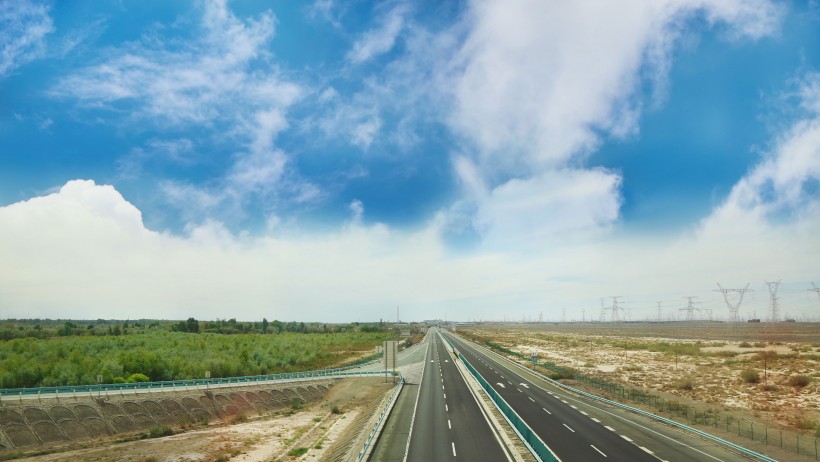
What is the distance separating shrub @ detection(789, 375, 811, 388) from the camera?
56062 mm

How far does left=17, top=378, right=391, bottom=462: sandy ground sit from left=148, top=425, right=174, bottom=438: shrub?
1.36 metres

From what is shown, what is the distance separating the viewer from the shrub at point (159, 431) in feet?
137

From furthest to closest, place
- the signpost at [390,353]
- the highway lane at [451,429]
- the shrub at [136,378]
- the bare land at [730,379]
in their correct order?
the signpost at [390,353] → the shrub at [136,378] → the bare land at [730,379] → the highway lane at [451,429]

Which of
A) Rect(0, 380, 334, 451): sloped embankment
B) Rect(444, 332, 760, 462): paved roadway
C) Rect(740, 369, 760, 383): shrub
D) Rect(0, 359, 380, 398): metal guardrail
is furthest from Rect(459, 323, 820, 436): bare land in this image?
Rect(0, 380, 334, 451): sloped embankment

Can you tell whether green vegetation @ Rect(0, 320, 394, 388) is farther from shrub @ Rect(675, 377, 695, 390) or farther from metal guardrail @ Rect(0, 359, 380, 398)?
shrub @ Rect(675, 377, 695, 390)

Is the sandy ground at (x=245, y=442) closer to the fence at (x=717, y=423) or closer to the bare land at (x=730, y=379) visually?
the fence at (x=717, y=423)

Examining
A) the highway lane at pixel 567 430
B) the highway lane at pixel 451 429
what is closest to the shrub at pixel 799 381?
the highway lane at pixel 567 430

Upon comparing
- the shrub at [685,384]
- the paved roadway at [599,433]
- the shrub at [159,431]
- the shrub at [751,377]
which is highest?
the paved roadway at [599,433]

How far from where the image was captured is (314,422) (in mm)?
47469

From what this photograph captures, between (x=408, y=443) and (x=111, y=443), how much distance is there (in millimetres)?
26984

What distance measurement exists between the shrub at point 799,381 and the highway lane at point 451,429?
4092 centimetres

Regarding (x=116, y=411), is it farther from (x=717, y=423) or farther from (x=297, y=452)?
(x=717, y=423)

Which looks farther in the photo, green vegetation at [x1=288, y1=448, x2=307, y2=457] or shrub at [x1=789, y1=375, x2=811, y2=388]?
shrub at [x1=789, y1=375, x2=811, y2=388]

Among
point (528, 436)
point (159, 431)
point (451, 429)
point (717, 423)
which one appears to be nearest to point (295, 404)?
point (159, 431)
